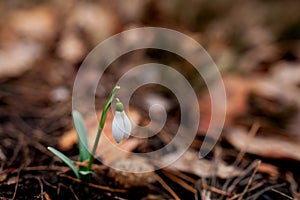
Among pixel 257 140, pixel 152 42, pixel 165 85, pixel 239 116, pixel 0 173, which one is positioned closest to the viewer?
pixel 0 173

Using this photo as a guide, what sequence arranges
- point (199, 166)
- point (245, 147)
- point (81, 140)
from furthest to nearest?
point (245, 147) → point (199, 166) → point (81, 140)

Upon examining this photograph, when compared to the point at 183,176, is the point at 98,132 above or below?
above

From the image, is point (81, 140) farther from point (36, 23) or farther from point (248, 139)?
point (36, 23)

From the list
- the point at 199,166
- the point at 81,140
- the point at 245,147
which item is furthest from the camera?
the point at 245,147

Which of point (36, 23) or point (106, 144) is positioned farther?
point (36, 23)

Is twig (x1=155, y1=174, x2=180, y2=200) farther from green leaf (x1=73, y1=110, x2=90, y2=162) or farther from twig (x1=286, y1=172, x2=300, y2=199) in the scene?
twig (x1=286, y1=172, x2=300, y2=199)

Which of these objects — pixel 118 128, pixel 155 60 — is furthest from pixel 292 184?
pixel 155 60

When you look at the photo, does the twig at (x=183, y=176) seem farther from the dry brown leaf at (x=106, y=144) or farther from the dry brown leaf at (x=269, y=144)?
the dry brown leaf at (x=269, y=144)

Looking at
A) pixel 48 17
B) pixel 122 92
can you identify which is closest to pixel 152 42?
pixel 122 92

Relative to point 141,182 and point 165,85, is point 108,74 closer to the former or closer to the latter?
point 165,85
